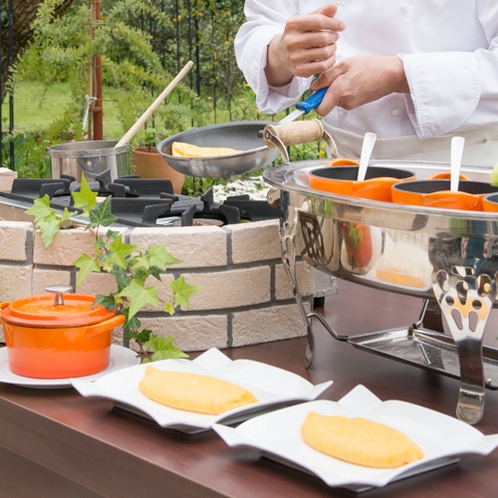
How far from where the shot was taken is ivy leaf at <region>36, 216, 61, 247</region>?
120 centimetres

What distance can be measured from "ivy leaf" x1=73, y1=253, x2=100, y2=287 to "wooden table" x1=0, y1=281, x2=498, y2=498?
17cm

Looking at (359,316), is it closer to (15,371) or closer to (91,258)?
(91,258)

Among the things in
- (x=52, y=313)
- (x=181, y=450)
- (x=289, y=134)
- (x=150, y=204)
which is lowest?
(x=181, y=450)

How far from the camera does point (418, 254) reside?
913 millimetres

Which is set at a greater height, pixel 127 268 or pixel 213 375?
pixel 127 268

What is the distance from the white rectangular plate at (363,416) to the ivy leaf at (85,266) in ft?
1.29

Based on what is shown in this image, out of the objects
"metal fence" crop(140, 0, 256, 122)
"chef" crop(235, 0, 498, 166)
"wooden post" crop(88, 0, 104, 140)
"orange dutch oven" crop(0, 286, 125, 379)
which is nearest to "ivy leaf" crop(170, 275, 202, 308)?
"orange dutch oven" crop(0, 286, 125, 379)

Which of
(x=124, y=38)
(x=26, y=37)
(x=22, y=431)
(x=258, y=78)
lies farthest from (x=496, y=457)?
(x=26, y=37)

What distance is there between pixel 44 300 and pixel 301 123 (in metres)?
0.49

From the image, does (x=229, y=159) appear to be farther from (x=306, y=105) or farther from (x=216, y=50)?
(x=216, y=50)

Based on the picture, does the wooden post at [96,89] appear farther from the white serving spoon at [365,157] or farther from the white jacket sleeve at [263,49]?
the white serving spoon at [365,157]

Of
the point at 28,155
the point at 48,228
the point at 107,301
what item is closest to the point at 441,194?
the point at 107,301

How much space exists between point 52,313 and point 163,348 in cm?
19

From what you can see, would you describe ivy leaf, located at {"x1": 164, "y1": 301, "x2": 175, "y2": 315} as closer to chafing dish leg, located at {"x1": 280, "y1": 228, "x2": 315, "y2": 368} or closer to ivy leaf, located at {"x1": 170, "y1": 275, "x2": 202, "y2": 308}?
ivy leaf, located at {"x1": 170, "y1": 275, "x2": 202, "y2": 308}
